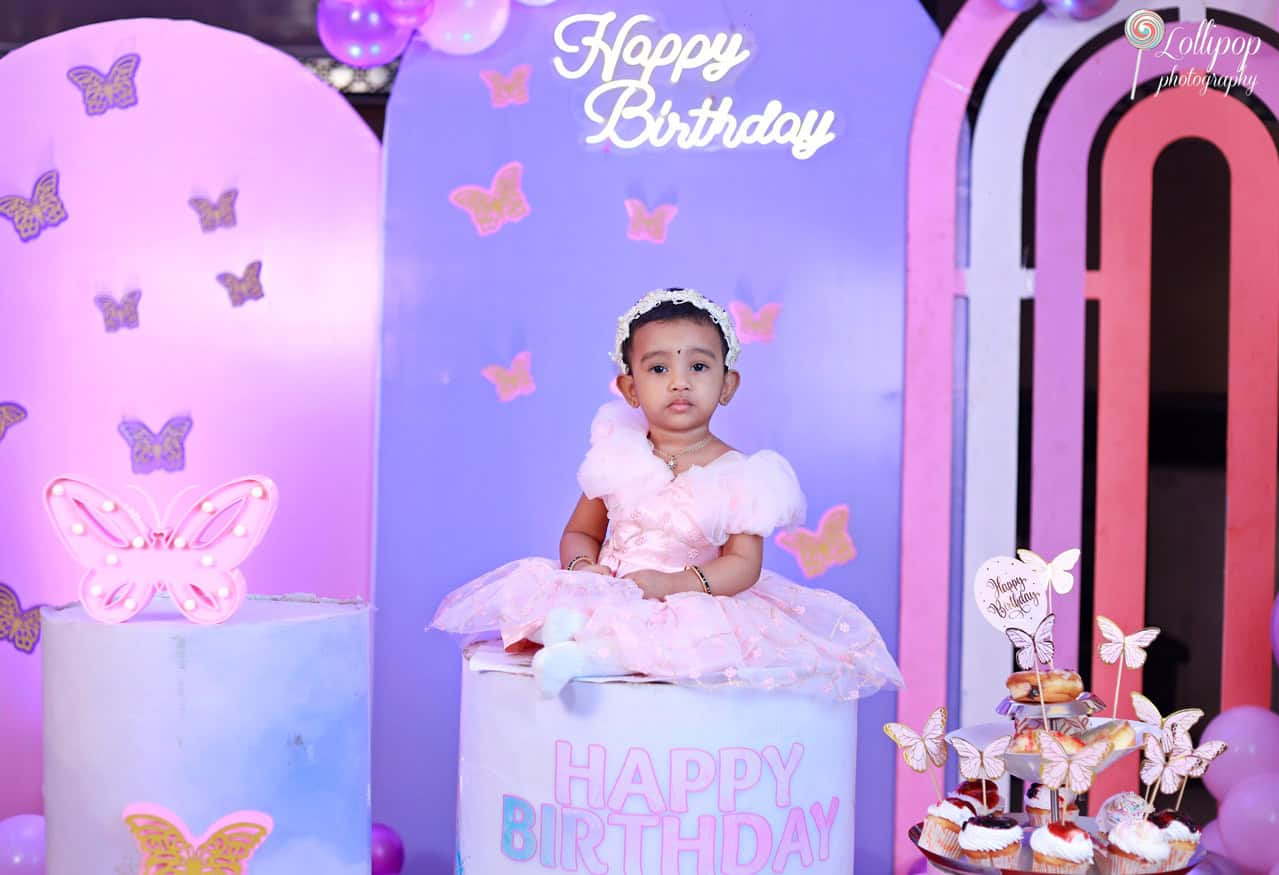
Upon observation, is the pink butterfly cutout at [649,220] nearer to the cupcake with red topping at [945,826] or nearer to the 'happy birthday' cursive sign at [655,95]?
the 'happy birthday' cursive sign at [655,95]

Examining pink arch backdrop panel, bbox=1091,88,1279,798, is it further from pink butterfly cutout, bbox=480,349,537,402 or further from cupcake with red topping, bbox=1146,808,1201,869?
cupcake with red topping, bbox=1146,808,1201,869

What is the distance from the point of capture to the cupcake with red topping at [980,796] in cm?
263

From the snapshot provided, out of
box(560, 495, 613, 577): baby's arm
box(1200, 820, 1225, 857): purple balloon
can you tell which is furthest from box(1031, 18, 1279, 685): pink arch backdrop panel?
box(560, 495, 613, 577): baby's arm

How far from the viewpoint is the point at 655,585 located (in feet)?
10.2

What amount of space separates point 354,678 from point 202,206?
2.25 meters

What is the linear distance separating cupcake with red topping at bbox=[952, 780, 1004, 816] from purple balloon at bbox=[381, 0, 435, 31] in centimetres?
273

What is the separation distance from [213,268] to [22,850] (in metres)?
1.74

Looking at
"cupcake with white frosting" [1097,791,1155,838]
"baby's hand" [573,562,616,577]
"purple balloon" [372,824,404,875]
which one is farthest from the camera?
"purple balloon" [372,824,404,875]

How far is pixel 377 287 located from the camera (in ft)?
14.7

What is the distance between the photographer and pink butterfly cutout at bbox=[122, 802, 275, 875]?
2.54 metres

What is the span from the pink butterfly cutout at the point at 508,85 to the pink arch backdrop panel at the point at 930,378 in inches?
45.8

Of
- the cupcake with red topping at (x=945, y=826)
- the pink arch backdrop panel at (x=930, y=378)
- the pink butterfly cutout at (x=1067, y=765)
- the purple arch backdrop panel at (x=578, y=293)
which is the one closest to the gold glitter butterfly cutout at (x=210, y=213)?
the purple arch backdrop panel at (x=578, y=293)

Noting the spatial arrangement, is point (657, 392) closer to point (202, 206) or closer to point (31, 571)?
point (202, 206)

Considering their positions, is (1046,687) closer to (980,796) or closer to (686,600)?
(980,796)
